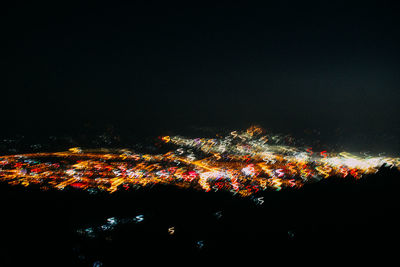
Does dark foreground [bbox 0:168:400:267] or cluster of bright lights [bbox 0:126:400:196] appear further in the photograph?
cluster of bright lights [bbox 0:126:400:196]

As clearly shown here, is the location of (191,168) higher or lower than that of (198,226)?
lower

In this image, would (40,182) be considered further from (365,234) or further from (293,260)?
(365,234)

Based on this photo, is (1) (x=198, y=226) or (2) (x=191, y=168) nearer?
(1) (x=198, y=226)

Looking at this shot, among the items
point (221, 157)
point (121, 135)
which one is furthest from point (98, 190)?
point (121, 135)

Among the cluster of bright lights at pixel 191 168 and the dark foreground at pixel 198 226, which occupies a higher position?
the dark foreground at pixel 198 226

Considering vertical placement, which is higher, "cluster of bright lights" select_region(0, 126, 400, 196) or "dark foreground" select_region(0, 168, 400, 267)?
"dark foreground" select_region(0, 168, 400, 267)
